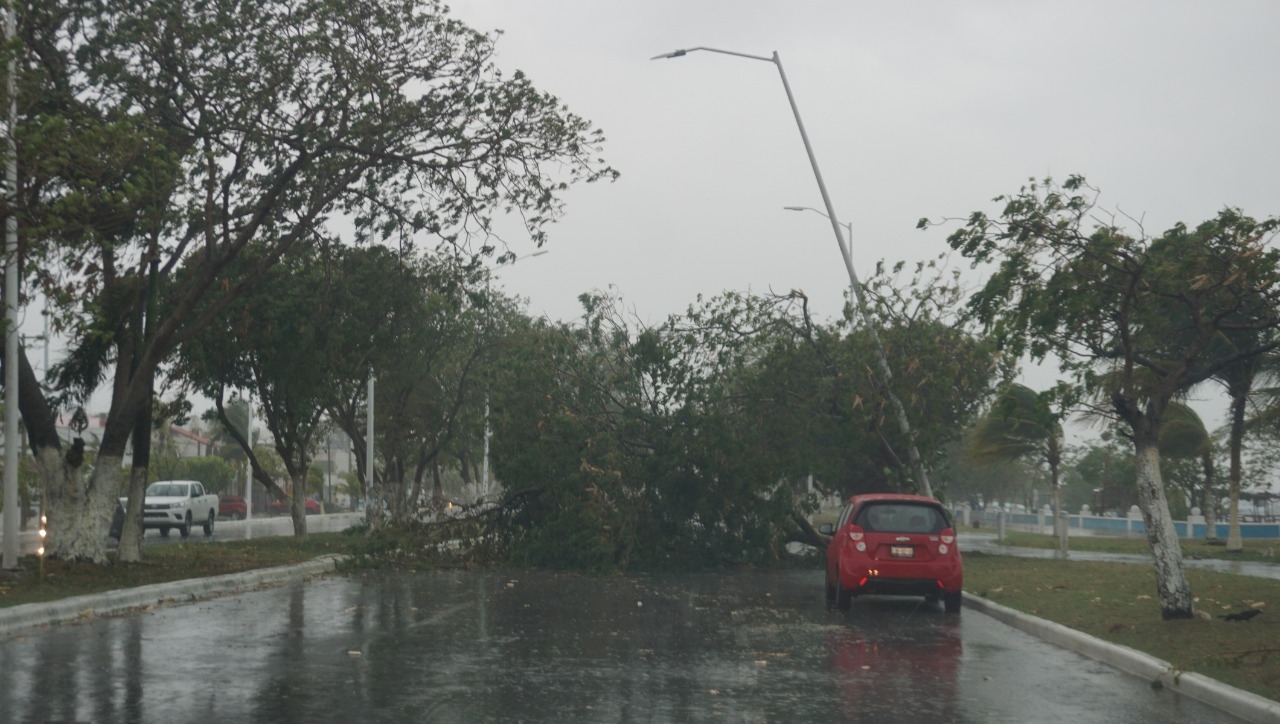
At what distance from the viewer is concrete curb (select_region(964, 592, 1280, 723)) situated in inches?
370

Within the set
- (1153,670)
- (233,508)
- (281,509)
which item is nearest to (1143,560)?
(1153,670)

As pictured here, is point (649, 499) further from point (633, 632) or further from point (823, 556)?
point (633, 632)

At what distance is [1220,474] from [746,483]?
123ft

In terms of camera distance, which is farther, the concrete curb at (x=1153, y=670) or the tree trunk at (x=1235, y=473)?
the tree trunk at (x=1235, y=473)

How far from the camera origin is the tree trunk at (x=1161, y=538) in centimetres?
1436

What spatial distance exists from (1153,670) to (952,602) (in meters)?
6.69

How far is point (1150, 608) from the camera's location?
647 inches

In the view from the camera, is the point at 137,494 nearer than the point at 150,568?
No

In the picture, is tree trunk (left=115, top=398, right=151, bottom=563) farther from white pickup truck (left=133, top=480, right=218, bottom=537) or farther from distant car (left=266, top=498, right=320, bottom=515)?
distant car (left=266, top=498, right=320, bottom=515)

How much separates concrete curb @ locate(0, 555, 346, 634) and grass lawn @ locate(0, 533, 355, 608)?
0.46 meters

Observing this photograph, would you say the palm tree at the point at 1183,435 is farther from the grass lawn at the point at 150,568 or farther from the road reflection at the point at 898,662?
the grass lawn at the point at 150,568

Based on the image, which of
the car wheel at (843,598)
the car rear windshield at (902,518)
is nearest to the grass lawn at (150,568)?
the car wheel at (843,598)

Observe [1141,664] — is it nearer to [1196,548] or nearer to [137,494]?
[137,494]

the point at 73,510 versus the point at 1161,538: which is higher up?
the point at 73,510
